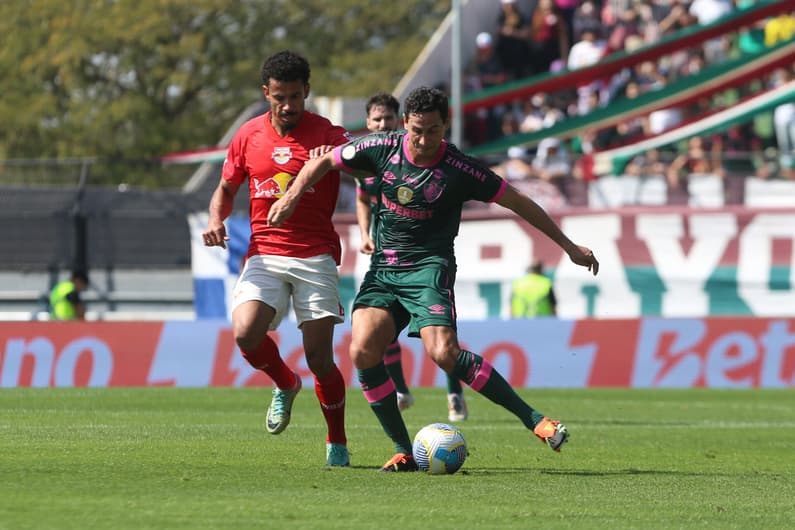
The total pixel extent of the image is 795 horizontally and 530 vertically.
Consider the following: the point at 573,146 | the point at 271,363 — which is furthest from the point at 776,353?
the point at 271,363

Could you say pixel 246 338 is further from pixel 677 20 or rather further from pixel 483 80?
pixel 483 80

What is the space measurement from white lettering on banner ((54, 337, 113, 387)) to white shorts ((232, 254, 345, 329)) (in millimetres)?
9976

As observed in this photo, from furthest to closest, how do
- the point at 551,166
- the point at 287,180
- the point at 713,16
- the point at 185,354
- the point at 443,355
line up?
1. the point at 713,16
2. the point at 551,166
3. the point at 185,354
4. the point at 287,180
5. the point at 443,355

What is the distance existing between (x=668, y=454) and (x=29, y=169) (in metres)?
13.7

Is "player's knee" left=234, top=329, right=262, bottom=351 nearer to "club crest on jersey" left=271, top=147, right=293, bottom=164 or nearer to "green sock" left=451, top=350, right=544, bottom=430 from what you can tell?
"club crest on jersey" left=271, top=147, right=293, bottom=164

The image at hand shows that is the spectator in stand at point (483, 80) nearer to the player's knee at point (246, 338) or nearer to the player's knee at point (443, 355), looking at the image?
the player's knee at point (246, 338)

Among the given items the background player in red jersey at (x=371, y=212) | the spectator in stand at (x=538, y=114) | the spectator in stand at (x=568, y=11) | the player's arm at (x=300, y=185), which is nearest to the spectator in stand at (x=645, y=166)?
the spectator in stand at (x=538, y=114)

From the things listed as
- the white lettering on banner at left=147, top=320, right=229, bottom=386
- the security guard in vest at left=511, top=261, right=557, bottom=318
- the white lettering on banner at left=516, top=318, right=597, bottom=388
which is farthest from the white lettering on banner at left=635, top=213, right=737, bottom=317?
the white lettering on banner at left=147, top=320, right=229, bottom=386

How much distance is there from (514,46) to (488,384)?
21173 millimetres

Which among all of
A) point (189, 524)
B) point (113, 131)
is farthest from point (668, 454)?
point (113, 131)

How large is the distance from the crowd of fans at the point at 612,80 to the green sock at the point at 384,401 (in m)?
13.3

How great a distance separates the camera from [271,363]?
34.3 ft

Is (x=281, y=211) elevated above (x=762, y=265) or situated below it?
above

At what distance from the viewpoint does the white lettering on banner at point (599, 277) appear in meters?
22.3
